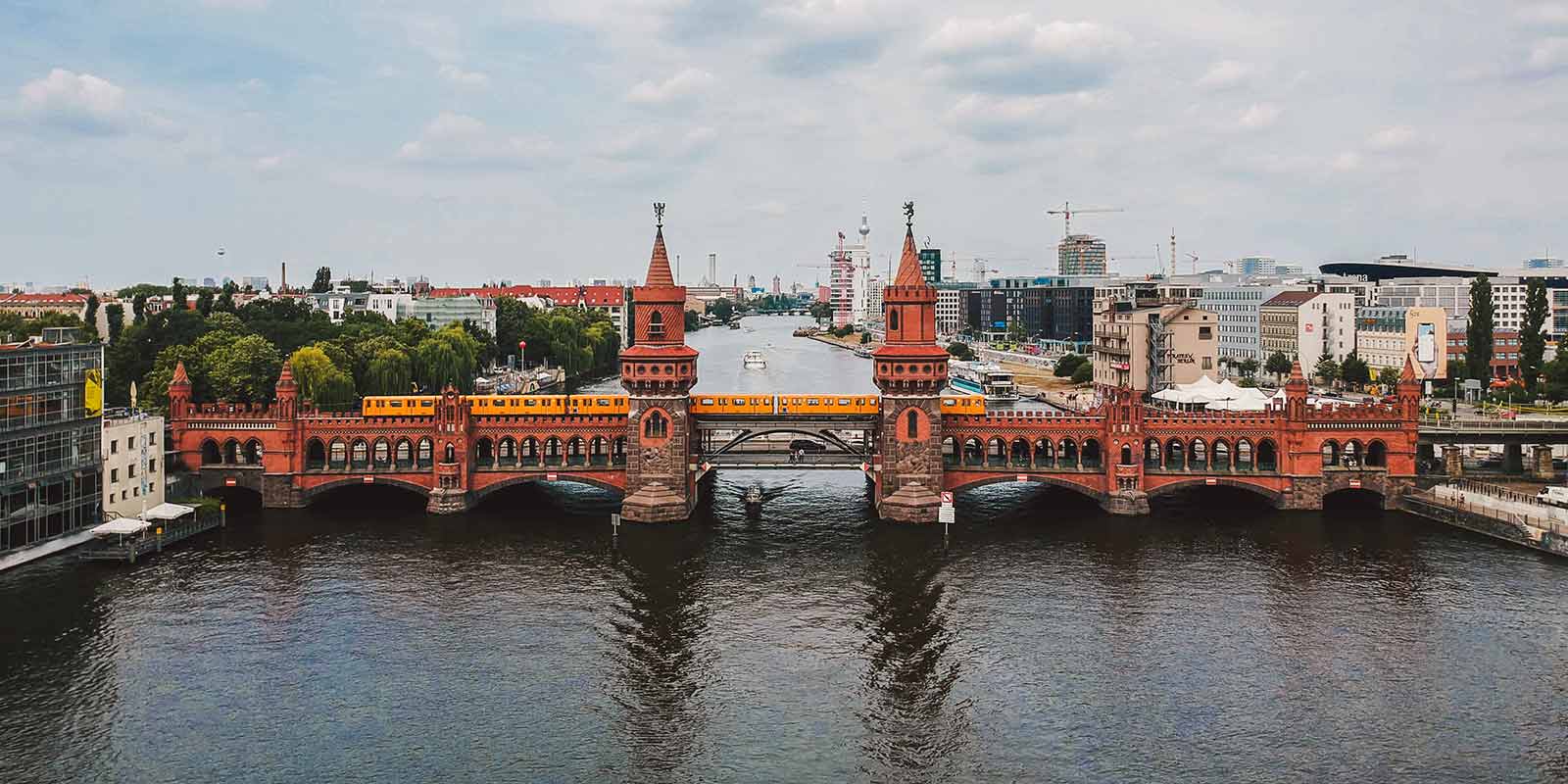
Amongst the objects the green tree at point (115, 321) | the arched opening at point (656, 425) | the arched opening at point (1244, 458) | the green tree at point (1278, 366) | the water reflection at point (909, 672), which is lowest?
the water reflection at point (909, 672)

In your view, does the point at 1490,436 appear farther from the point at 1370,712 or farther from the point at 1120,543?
the point at 1370,712

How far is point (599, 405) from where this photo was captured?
9431 centimetres

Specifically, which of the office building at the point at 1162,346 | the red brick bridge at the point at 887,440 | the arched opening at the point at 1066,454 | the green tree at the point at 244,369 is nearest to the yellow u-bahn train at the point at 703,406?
the red brick bridge at the point at 887,440

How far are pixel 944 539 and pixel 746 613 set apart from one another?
2103cm

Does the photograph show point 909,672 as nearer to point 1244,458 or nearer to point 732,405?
point 732,405

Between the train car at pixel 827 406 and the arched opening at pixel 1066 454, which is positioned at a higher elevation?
the train car at pixel 827 406

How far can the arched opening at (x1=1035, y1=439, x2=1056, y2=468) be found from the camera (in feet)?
303

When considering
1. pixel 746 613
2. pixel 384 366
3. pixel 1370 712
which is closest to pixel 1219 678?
pixel 1370 712

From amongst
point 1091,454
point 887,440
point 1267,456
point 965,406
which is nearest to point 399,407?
point 887,440

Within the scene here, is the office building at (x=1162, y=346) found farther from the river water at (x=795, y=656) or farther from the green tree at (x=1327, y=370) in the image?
the river water at (x=795, y=656)

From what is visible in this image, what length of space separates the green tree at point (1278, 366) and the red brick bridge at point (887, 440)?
95159mm

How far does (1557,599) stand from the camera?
67.6 metres

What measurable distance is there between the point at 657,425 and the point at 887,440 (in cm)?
1707

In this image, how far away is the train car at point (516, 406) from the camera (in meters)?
93.8
